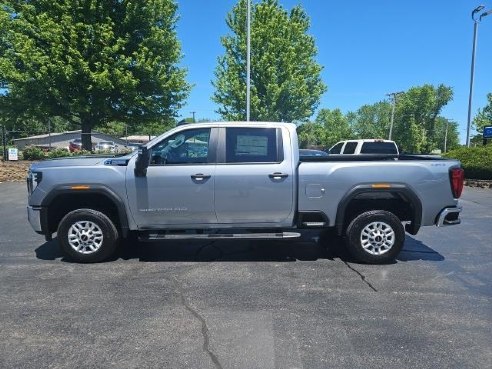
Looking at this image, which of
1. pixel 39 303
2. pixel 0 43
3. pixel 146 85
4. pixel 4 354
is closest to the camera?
pixel 4 354

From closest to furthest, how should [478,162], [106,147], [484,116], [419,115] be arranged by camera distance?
[478,162] → [106,147] → [484,116] → [419,115]

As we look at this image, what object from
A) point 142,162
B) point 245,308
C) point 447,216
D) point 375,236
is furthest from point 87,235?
point 447,216

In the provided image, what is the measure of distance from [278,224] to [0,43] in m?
24.4

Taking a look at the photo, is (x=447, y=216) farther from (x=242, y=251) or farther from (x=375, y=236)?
(x=242, y=251)

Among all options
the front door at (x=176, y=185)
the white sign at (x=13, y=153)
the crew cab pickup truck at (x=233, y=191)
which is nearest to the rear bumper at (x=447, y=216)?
the crew cab pickup truck at (x=233, y=191)

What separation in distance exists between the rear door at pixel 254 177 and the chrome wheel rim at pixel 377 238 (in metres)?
1.08

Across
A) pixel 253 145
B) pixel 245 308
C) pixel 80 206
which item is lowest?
pixel 245 308

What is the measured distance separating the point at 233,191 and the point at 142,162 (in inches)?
50.0

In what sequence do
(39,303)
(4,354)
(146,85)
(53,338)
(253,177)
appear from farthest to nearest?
(146,85) < (253,177) < (39,303) < (53,338) < (4,354)

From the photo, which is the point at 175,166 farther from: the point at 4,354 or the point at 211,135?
the point at 4,354

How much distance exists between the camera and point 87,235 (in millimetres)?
6156

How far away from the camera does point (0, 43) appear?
2441cm

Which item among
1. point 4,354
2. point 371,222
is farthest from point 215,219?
point 4,354

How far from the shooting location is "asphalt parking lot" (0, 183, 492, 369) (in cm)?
358
